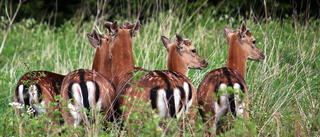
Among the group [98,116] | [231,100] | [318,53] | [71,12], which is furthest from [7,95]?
[71,12]

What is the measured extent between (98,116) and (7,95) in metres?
3.29

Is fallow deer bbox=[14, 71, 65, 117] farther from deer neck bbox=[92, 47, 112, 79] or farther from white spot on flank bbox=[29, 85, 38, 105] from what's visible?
deer neck bbox=[92, 47, 112, 79]

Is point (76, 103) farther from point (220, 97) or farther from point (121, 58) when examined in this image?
point (220, 97)

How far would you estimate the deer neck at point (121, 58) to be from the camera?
6.52 meters

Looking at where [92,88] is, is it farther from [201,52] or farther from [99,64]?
[201,52]

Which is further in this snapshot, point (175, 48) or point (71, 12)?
point (71, 12)

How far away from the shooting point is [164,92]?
5.17m

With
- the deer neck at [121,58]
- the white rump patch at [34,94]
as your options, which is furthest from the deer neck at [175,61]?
the white rump patch at [34,94]

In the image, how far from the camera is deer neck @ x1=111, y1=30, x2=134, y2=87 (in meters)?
6.52

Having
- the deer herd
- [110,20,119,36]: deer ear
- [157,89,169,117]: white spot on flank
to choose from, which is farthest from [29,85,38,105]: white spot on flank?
[157,89,169,117]: white spot on flank

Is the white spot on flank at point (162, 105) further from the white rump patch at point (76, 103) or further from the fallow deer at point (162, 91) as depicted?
the white rump patch at point (76, 103)

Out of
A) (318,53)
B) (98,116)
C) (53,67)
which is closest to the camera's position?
(98,116)

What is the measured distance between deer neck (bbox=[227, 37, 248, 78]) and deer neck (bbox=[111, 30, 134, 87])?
1352mm

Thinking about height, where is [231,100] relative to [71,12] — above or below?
below
